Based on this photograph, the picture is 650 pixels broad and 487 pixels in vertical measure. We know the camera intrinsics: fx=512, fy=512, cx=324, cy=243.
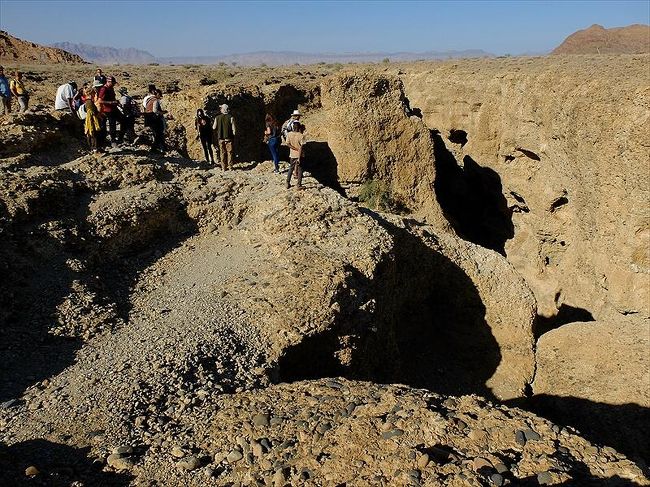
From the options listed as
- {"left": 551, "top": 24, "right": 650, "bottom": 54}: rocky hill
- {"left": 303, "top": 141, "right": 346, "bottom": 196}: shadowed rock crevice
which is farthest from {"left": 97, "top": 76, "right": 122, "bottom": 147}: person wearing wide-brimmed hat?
{"left": 551, "top": 24, "right": 650, "bottom": 54}: rocky hill

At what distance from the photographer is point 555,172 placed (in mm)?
13344

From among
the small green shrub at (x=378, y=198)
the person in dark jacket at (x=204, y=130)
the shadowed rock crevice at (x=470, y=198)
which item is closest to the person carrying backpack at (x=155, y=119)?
the person in dark jacket at (x=204, y=130)

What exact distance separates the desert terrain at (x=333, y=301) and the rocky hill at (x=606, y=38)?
1568 inches

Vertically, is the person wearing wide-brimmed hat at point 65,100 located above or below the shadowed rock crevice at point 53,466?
above

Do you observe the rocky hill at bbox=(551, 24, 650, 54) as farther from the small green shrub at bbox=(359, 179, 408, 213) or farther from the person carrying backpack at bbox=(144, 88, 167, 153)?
the person carrying backpack at bbox=(144, 88, 167, 153)

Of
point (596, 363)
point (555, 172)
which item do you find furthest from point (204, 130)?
point (596, 363)

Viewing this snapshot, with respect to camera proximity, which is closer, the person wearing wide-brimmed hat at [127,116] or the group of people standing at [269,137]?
the group of people standing at [269,137]

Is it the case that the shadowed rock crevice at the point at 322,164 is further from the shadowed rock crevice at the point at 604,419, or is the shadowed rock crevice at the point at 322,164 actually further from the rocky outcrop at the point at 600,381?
the shadowed rock crevice at the point at 604,419

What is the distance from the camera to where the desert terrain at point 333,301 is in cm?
445

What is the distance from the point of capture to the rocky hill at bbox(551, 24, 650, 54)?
4747cm

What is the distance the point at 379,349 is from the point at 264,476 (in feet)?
13.1

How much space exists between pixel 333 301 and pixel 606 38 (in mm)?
55940

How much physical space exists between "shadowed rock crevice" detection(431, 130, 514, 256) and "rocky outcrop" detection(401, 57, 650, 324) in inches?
1.4

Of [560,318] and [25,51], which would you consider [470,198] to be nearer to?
[560,318]
